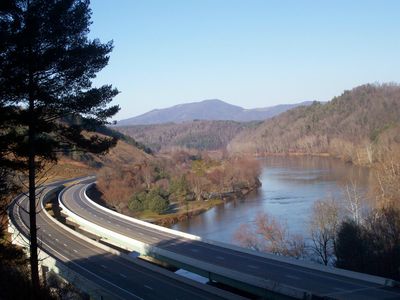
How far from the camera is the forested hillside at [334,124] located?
81750mm

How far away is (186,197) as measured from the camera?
40.8m

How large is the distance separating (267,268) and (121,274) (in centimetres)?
441

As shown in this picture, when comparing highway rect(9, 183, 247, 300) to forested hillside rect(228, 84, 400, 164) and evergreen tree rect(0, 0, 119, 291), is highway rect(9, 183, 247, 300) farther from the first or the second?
forested hillside rect(228, 84, 400, 164)

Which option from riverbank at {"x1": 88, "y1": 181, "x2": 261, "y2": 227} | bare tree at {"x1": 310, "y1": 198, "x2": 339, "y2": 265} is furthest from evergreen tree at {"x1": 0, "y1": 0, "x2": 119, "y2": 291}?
riverbank at {"x1": 88, "y1": 181, "x2": 261, "y2": 227}

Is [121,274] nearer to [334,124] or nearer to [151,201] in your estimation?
[151,201]

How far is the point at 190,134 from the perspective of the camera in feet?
503

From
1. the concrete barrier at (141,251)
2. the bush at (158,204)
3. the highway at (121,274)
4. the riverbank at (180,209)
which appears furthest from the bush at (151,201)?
the highway at (121,274)

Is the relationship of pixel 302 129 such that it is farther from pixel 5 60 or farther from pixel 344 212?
pixel 5 60

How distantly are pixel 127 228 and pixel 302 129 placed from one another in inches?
3118

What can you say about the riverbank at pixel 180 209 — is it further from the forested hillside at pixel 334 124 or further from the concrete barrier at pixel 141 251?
the forested hillside at pixel 334 124

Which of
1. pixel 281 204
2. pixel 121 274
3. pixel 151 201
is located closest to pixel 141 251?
pixel 121 274

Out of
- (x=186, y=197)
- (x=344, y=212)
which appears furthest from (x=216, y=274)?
(x=186, y=197)

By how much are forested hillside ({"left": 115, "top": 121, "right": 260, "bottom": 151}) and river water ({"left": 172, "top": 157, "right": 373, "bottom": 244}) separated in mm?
90374

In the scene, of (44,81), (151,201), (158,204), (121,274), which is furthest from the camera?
(151,201)
